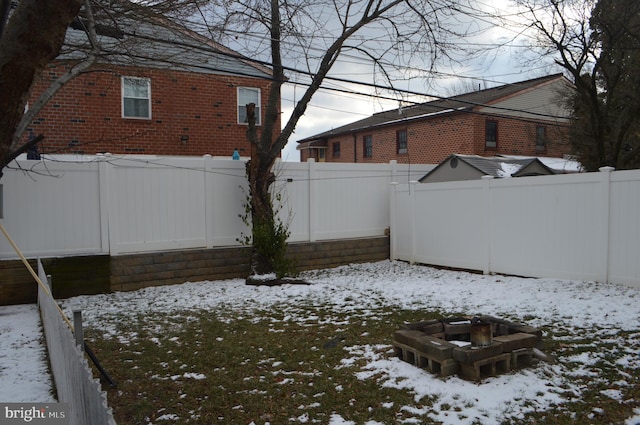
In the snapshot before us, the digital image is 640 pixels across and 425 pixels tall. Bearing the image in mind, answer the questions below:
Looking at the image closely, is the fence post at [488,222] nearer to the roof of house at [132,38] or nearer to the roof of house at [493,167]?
the roof of house at [493,167]

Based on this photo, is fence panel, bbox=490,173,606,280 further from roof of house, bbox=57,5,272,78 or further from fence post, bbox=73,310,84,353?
fence post, bbox=73,310,84,353

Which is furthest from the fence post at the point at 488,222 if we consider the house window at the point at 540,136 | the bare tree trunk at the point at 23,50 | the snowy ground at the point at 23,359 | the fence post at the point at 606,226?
the house window at the point at 540,136

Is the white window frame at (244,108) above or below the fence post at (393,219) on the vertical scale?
above

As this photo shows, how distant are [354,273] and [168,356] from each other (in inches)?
232

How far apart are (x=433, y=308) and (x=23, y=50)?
6.33m

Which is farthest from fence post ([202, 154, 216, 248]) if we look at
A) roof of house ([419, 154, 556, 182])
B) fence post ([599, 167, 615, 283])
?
fence post ([599, 167, 615, 283])

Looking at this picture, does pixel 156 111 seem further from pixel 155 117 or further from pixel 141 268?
pixel 141 268

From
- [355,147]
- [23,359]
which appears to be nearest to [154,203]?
[23,359]

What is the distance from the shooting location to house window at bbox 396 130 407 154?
80.8ft

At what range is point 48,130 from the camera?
1219cm

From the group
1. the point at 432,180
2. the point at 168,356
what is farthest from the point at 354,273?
the point at 168,356

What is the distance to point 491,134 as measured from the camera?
21531 mm

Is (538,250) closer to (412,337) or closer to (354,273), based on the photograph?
(354,273)

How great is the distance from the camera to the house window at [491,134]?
70.0 ft
